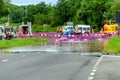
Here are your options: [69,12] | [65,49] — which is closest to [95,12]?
[69,12]

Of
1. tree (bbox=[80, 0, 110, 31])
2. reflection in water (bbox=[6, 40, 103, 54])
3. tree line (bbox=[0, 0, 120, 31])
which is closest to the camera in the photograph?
reflection in water (bbox=[6, 40, 103, 54])

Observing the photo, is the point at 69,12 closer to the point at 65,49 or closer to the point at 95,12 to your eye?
the point at 95,12

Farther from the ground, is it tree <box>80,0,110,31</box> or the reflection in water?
tree <box>80,0,110,31</box>

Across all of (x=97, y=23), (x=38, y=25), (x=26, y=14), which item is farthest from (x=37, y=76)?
(x=26, y=14)

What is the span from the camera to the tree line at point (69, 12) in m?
95.9

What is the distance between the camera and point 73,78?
52.0 feet

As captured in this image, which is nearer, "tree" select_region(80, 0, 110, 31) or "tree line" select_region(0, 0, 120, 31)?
"tree line" select_region(0, 0, 120, 31)

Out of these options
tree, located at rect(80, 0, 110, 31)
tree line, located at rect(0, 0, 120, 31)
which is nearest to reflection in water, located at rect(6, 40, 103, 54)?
tree line, located at rect(0, 0, 120, 31)

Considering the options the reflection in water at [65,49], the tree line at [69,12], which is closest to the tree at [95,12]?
the tree line at [69,12]

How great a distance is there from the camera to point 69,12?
Answer: 115812 mm

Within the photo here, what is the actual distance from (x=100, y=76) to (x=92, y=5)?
275 ft

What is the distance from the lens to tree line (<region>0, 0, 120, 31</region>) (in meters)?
95.9

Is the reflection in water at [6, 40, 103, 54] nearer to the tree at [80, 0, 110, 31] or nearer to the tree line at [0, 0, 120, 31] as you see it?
the tree line at [0, 0, 120, 31]

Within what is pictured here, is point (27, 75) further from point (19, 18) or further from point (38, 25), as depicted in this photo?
point (19, 18)
